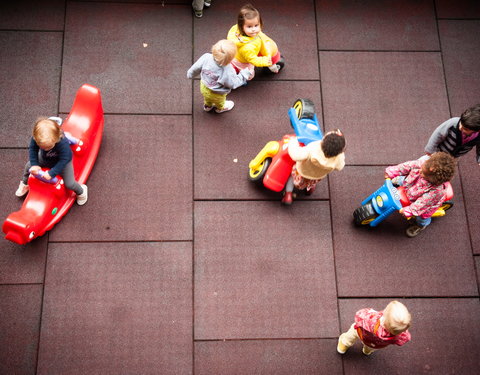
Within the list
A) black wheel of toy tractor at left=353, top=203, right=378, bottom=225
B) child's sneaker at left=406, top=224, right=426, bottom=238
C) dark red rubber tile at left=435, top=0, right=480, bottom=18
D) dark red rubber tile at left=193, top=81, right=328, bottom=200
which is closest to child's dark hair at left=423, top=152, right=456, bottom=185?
black wheel of toy tractor at left=353, top=203, right=378, bottom=225

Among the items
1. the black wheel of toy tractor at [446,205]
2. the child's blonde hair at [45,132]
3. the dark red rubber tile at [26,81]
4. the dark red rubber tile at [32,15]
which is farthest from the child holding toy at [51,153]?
the black wheel of toy tractor at [446,205]

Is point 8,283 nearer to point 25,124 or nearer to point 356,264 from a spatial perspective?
point 25,124

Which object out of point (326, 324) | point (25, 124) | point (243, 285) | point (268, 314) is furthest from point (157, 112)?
point (326, 324)

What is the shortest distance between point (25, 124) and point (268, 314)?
2347 mm

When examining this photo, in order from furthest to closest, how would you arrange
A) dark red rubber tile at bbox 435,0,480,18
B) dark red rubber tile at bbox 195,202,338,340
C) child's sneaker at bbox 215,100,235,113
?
dark red rubber tile at bbox 435,0,480,18 < child's sneaker at bbox 215,100,235,113 < dark red rubber tile at bbox 195,202,338,340

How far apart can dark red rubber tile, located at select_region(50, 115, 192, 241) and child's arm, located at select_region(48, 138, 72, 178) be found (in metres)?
0.49

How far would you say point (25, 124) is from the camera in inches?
148

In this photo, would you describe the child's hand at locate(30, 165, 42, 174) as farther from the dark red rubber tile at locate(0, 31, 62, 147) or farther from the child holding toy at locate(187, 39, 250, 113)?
the child holding toy at locate(187, 39, 250, 113)

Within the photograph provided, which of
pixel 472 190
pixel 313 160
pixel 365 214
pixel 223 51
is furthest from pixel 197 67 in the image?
pixel 472 190

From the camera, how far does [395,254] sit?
3654 mm

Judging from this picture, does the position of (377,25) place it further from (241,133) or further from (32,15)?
(32,15)

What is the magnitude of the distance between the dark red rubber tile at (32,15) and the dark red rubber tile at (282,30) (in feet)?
3.81

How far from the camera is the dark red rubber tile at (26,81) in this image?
3.75 meters

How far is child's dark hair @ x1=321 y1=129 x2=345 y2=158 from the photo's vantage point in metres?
2.99
